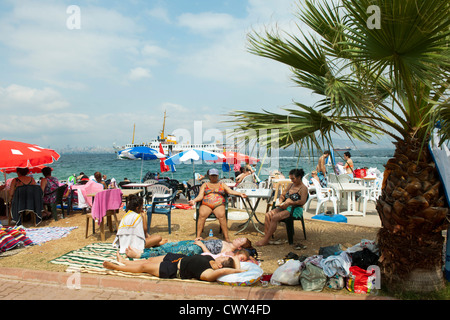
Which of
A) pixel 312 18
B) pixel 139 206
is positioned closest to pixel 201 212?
pixel 139 206

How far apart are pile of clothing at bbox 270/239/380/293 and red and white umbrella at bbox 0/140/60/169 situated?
6.20 metres

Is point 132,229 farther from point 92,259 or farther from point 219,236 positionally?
point 219,236

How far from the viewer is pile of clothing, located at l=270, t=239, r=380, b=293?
3834 mm

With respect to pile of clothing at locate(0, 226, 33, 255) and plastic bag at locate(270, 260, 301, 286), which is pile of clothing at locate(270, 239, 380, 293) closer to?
plastic bag at locate(270, 260, 301, 286)

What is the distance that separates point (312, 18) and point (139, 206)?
12.7 ft

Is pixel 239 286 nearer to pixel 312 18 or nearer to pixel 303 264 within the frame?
pixel 303 264

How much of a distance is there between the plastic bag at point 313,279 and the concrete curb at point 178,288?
8 cm

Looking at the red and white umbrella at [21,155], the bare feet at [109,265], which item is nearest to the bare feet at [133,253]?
the bare feet at [109,265]

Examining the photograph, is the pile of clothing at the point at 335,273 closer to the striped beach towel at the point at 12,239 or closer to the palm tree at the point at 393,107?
the palm tree at the point at 393,107

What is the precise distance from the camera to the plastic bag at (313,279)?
3852 millimetres

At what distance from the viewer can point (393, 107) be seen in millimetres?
3846

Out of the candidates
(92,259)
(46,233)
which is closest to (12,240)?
(46,233)

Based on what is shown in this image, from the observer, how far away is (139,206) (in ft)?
17.9
